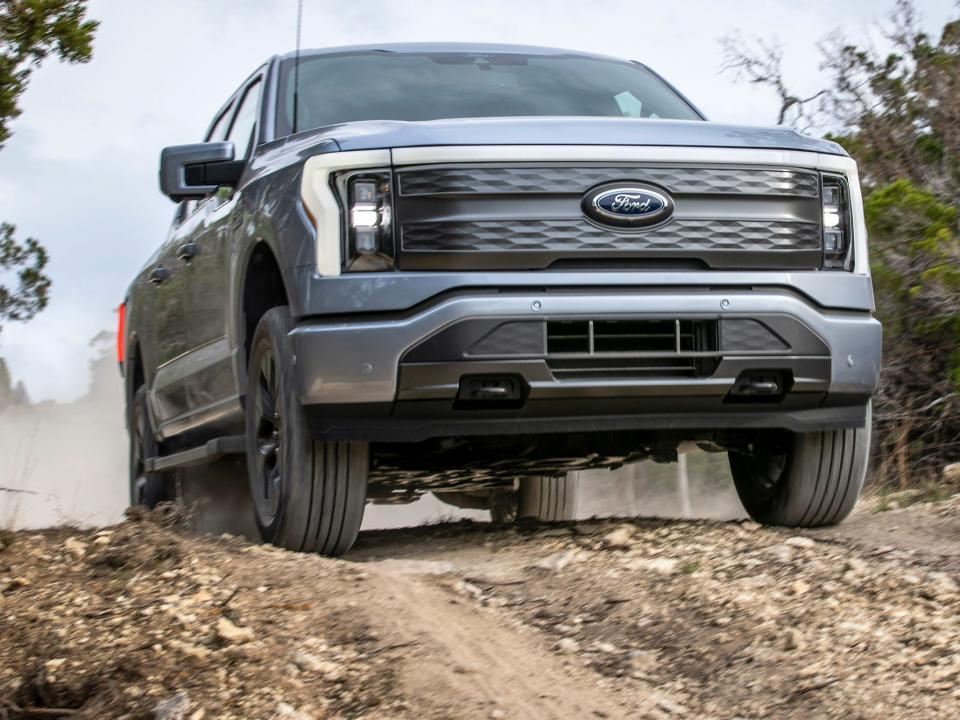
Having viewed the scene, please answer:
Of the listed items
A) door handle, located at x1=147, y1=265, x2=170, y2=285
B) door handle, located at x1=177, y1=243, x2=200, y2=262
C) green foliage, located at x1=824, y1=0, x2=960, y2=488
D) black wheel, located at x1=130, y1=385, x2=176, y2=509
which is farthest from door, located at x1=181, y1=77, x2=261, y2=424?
green foliage, located at x1=824, y1=0, x2=960, y2=488

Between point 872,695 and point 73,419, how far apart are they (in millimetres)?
38373

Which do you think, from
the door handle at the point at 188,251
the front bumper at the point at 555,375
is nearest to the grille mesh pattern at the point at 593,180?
the front bumper at the point at 555,375

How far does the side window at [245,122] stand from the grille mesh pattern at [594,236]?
1.75 metres

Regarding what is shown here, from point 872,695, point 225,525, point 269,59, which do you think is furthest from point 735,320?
point 225,525

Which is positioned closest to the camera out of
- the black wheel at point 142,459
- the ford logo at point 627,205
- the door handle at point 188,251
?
the ford logo at point 627,205

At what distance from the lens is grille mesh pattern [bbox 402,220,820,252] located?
4750mm

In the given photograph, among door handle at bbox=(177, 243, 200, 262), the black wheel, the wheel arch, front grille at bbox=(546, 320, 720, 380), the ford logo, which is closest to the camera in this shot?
front grille at bbox=(546, 320, 720, 380)

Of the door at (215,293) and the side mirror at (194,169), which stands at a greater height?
the side mirror at (194,169)

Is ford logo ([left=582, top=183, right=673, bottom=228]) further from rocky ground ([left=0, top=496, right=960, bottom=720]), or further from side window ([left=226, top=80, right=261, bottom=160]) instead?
side window ([left=226, top=80, right=261, bottom=160])

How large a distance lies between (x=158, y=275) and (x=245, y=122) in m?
1.03

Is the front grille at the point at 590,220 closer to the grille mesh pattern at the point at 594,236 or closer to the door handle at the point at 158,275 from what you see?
the grille mesh pattern at the point at 594,236

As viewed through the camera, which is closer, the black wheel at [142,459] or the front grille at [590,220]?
the front grille at [590,220]

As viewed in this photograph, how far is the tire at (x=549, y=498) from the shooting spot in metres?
7.87

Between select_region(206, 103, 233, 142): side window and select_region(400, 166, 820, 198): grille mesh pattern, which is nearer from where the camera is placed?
select_region(400, 166, 820, 198): grille mesh pattern
